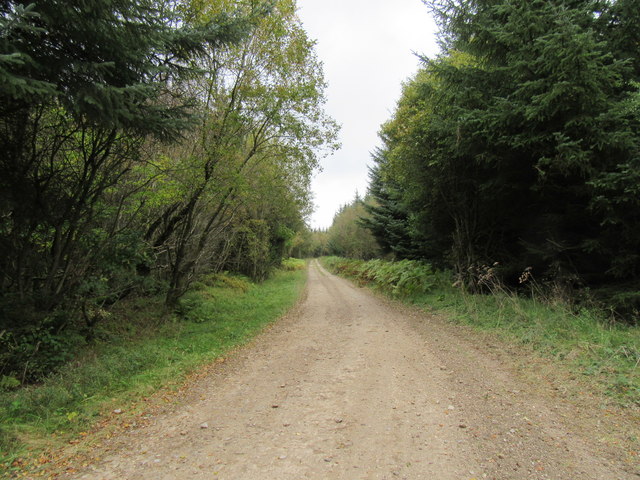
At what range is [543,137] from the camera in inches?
299

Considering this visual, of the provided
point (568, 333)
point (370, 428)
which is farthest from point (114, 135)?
point (568, 333)

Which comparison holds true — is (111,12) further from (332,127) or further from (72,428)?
(332,127)

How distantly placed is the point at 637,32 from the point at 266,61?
9396mm

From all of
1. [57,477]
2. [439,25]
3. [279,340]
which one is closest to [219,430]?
[57,477]

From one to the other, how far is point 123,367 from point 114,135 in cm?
446

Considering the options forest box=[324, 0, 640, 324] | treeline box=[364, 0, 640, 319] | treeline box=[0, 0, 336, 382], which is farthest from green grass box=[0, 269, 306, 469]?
treeline box=[364, 0, 640, 319]

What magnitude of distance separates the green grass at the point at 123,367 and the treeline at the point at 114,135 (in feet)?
Result: 2.67

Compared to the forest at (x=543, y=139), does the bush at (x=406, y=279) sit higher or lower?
lower

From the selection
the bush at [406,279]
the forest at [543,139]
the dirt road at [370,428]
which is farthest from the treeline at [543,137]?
the dirt road at [370,428]

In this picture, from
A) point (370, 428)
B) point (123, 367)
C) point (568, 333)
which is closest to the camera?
point (370, 428)

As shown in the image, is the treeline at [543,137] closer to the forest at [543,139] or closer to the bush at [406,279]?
the forest at [543,139]

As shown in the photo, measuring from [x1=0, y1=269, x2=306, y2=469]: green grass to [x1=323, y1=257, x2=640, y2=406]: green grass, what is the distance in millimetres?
6279

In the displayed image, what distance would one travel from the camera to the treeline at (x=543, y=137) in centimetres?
679

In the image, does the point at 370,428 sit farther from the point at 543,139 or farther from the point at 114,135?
the point at 543,139
